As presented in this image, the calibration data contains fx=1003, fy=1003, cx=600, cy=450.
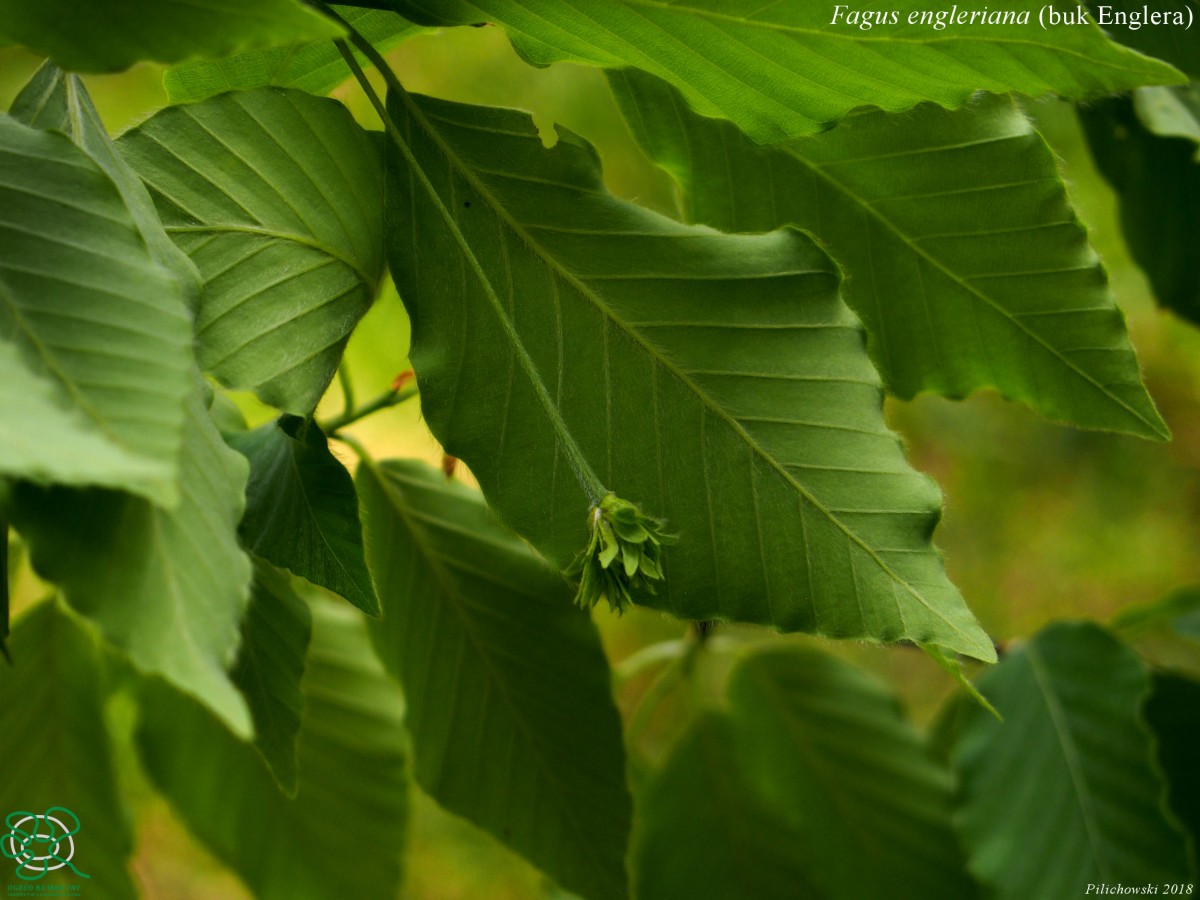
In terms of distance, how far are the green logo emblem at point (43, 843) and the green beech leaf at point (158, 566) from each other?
460mm

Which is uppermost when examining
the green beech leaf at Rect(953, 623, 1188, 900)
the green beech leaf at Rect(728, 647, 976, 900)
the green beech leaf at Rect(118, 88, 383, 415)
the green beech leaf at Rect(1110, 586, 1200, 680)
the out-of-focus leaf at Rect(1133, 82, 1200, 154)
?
the out-of-focus leaf at Rect(1133, 82, 1200, 154)

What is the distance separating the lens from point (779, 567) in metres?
0.32

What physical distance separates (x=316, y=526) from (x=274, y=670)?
0.06 meters

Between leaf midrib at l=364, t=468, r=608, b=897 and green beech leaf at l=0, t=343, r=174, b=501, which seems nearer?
green beech leaf at l=0, t=343, r=174, b=501

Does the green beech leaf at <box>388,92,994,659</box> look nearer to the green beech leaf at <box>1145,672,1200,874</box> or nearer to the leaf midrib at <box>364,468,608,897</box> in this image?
the leaf midrib at <box>364,468,608,897</box>

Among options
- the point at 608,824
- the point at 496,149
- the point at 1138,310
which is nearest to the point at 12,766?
the point at 608,824

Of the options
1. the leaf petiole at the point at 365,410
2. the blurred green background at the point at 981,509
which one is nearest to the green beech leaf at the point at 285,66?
the leaf petiole at the point at 365,410

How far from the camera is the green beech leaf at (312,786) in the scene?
0.60 meters

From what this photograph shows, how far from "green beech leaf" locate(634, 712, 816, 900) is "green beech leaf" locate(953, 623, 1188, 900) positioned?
0.12 meters

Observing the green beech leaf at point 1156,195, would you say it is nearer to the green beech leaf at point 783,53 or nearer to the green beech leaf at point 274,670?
the green beech leaf at point 783,53

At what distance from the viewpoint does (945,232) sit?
415 millimetres

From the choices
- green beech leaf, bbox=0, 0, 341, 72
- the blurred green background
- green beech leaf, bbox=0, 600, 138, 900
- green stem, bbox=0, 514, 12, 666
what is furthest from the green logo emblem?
the blurred green background

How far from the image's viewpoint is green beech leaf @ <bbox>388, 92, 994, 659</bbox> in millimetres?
319

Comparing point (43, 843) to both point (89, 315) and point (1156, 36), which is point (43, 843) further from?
point (1156, 36)
